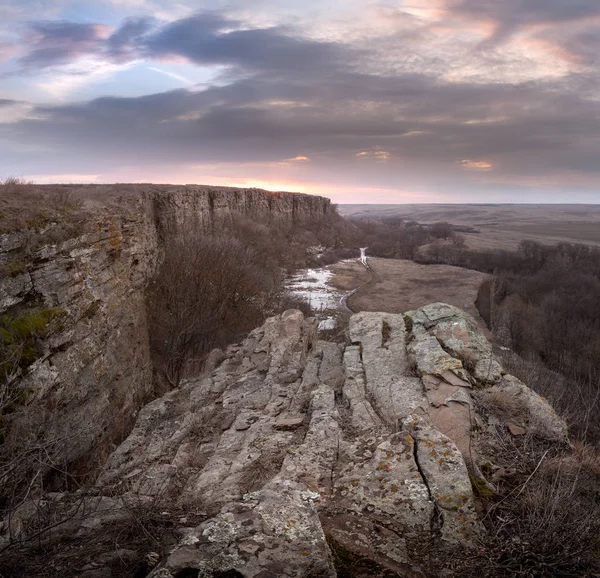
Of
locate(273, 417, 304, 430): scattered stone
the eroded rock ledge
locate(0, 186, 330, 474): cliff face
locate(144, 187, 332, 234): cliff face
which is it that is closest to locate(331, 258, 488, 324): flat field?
locate(144, 187, 332, 234): cliff face

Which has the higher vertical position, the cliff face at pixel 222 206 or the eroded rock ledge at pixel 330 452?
the cliff face at pixel 222 206

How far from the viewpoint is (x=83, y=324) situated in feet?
33.5

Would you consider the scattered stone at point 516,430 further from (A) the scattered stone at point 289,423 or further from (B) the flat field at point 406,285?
(B) the flat field at point 406,285

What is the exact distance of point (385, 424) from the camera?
5781 millimetres

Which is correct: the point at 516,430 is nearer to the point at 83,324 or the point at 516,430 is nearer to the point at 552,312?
the point at 83,324

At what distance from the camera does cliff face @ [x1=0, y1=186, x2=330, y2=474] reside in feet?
25.4

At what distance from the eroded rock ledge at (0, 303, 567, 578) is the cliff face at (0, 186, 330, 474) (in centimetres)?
148

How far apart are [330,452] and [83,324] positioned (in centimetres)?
791

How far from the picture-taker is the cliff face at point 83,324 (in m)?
7.75

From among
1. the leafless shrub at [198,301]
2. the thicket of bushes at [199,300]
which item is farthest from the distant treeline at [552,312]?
the leafless shrub at [198,301]

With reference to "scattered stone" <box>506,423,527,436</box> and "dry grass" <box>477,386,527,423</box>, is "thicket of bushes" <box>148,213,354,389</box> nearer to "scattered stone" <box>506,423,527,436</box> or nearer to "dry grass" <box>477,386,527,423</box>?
"dry grass" <box>477,386,527,423</box>

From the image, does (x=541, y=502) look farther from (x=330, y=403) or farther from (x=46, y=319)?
(x=46, y=319)

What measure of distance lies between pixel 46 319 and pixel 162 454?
4058mm

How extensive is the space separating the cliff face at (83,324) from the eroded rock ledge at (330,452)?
1483 millimetres
